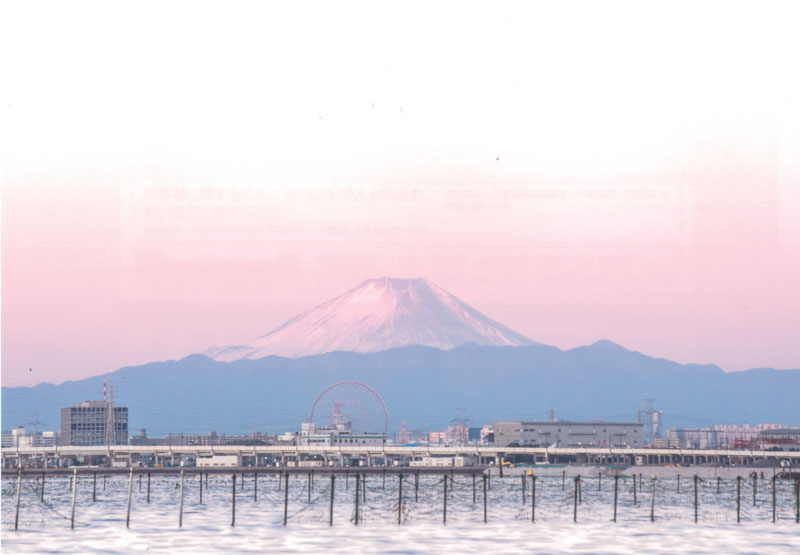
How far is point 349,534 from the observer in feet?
309

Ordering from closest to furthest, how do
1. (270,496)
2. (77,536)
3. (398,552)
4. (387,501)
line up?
1. (398,552)
2. (77,536)
3. (387,501)
4. (270,496)

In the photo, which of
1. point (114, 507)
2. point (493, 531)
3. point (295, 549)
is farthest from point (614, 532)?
point (114, 507)

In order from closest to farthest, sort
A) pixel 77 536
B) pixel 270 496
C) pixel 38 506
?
pixel 77 536, pixel 38 506, pixel 270 496

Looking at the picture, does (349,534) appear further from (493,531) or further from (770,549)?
(770,549)

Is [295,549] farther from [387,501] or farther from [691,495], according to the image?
[691,495]

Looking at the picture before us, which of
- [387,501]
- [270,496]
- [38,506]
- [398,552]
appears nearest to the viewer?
[398,552]

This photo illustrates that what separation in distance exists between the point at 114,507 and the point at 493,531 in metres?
54.1

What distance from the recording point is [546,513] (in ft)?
404

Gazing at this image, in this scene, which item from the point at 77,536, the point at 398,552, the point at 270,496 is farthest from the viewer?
the point at 270,496

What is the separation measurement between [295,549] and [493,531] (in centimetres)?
2188

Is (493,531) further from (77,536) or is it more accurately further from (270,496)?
(270,496)

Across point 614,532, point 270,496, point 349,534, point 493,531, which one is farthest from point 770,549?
point 270,496

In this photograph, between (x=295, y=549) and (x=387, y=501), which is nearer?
(x=295, y=549)

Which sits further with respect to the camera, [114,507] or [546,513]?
[114,507]
